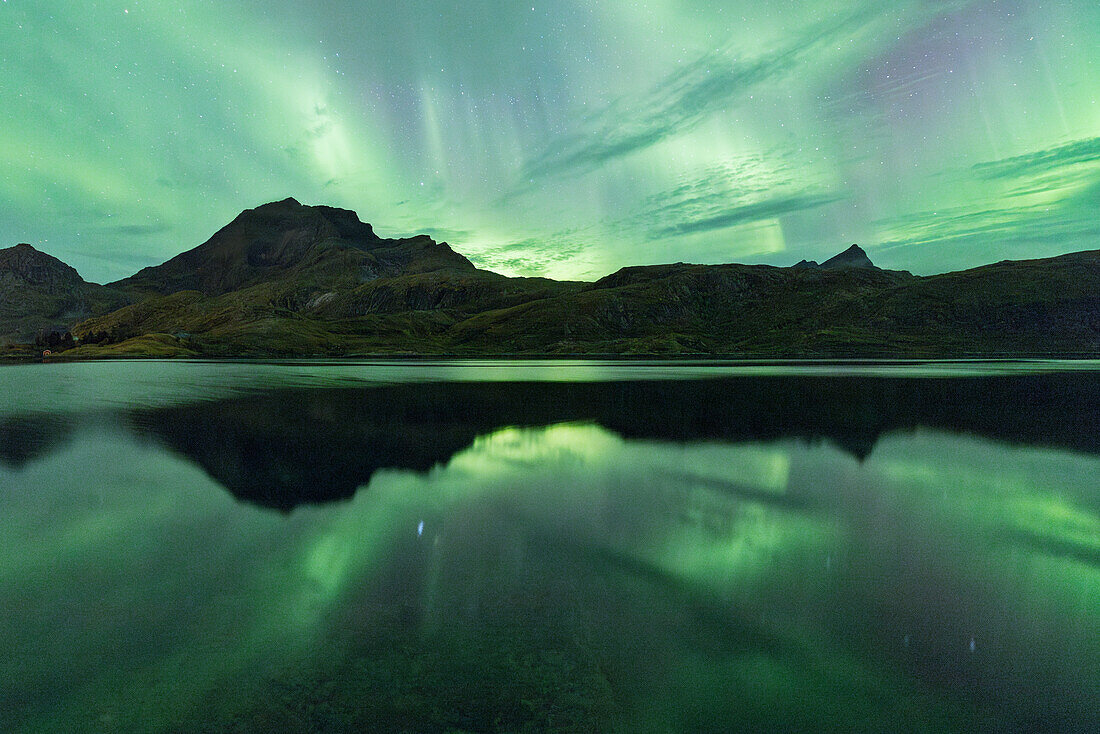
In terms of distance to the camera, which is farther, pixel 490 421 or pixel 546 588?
pixel 490 421

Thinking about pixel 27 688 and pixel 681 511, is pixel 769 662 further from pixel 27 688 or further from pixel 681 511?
pixel 27 688

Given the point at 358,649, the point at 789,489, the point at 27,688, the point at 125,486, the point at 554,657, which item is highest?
the point at 125,486

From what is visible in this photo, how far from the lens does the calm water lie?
7.72 meters

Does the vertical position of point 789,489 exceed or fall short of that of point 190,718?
it falls short

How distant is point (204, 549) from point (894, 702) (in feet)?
52.9

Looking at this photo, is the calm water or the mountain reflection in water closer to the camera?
the calm water

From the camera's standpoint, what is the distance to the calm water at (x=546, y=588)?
25.3ft

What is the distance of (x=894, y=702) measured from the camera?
7.84 meters

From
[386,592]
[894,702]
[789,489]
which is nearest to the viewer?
[894,702]

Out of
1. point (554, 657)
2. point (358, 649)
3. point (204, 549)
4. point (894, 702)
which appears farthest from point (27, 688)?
point (894, 702)

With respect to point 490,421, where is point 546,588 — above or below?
below

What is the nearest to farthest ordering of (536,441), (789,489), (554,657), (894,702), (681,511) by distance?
(894,702)
(554,657)
(681,511)
(789,489)
(536,441)

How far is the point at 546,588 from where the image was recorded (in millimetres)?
11578

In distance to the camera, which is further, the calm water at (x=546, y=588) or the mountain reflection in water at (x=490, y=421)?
the mountain reflection in water at (x=490, y=421)
